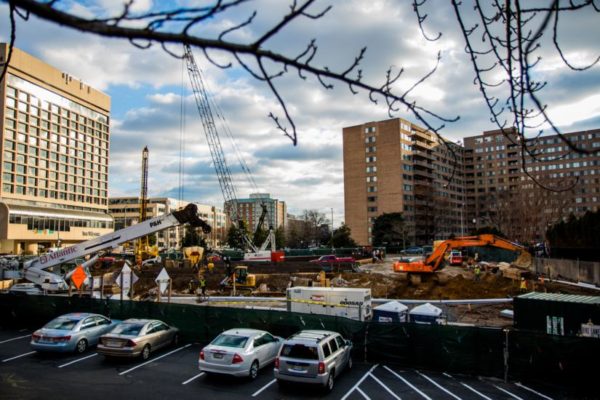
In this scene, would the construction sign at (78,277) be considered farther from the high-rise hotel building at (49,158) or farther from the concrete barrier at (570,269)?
the high-rise hotel building at (49,158)

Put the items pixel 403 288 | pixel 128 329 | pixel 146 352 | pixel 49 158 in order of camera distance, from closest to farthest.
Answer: pixel 146 352 → pixel 128 329 → pixel 403 288 → pixel 49 158

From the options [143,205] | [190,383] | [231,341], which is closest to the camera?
[190,383]

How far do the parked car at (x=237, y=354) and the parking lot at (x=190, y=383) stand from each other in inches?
15.2

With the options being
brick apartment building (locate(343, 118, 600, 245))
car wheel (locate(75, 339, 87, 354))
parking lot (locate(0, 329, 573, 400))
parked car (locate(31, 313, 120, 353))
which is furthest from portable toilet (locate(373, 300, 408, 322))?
brick apartment building (locate(343, 118, 600, 245))

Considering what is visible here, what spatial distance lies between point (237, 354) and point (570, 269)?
36927 mm

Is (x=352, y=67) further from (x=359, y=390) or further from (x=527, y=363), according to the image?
(x=527, y=363)

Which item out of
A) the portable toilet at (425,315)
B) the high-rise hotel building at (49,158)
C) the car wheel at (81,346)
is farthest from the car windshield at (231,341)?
the high-rise hotel building at (49,158)

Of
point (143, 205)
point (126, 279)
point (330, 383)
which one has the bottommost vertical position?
point (330, 383)

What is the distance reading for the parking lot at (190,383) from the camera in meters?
11.7

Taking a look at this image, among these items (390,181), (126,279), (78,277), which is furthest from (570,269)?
(390,181)

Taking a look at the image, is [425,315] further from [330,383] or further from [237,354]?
[237,354]

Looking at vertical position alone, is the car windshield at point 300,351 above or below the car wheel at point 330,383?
above

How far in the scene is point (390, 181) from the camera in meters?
90.6

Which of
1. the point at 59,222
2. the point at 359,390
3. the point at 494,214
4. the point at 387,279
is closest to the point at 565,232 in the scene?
the point at 387,279
